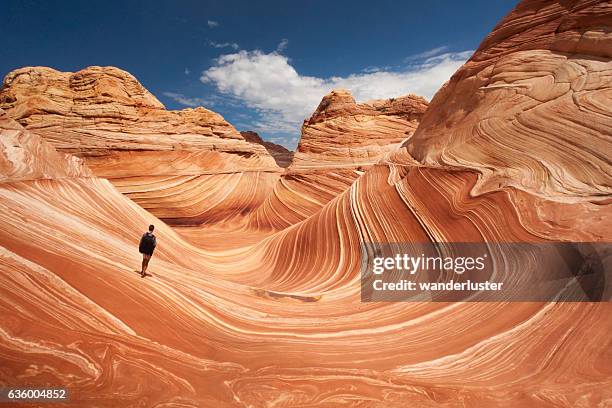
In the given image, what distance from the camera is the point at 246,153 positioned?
2062 centimetres

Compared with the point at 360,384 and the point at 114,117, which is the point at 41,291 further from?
the point at 114,117

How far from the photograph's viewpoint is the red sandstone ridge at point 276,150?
31614mm

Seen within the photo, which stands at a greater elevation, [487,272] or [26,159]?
Answer: [26,159]

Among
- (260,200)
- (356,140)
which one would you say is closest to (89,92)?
(260,200)

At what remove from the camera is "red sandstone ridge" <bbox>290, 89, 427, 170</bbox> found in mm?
17812

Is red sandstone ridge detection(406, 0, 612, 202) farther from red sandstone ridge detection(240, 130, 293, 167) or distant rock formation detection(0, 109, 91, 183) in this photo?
red sandstone ridge detection(240, 130, 293, 167)

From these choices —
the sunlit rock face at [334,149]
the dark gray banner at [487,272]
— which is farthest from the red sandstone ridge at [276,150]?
the dark gray banner at [487,272]

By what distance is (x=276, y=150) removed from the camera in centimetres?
3681

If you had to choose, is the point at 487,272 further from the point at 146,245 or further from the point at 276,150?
the point at 276,150

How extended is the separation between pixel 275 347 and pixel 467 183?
432 centimetres

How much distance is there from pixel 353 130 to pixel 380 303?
15.5 metres

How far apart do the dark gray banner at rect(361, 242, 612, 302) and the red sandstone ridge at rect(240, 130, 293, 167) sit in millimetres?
25023

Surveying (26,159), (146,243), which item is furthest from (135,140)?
(146,243)

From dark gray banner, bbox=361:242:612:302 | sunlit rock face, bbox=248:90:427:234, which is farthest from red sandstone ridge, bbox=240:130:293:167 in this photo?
dark gray banner, bbox=361:242:612:302
